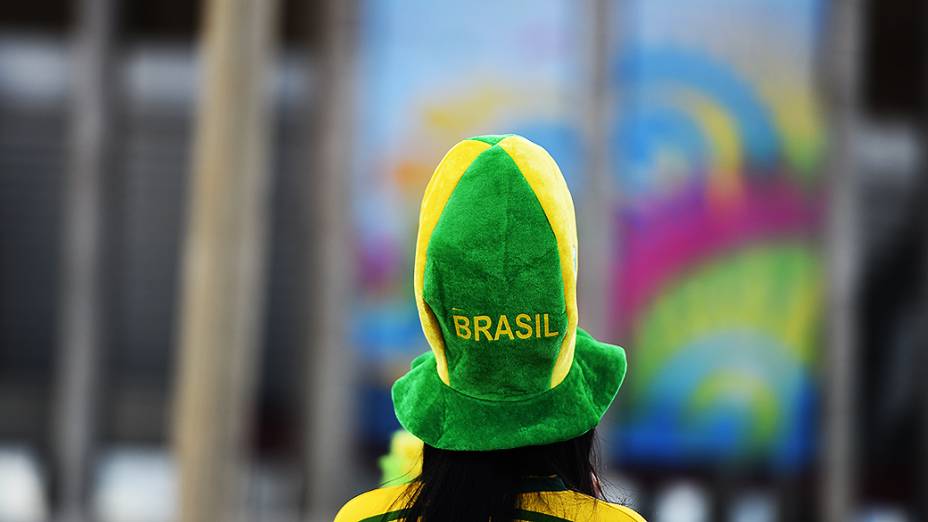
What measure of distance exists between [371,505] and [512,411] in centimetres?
17

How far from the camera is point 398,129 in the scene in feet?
28.3

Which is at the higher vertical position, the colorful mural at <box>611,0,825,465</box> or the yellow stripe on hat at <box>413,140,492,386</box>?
the yellow stripe on hat at <box>413,140,492,386</box>

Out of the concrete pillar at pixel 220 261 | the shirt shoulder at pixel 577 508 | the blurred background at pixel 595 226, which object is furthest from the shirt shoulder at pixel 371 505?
the blurred background at pixel 595 226

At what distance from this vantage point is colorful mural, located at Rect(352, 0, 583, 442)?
8.62 m

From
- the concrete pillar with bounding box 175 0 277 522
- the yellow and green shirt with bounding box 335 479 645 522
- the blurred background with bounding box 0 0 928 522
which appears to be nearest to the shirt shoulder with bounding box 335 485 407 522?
the yellow and green shirt with bounding box 335 479 645 522

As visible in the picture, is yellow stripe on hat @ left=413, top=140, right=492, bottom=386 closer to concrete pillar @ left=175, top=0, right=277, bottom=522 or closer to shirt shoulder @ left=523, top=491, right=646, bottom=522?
shirt shoulder @ left=523, top=491, right=646, bottom=522

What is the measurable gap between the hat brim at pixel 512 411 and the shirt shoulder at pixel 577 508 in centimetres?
5

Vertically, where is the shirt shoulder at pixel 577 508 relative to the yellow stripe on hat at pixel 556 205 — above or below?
below

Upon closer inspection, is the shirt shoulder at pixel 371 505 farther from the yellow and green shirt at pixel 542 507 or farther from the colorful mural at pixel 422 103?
the colorful mural at pixel 422 103

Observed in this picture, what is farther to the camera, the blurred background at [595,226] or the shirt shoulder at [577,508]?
the blurred background at [595,226]

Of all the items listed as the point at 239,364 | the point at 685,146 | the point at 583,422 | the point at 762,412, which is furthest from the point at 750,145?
the point at 583,422

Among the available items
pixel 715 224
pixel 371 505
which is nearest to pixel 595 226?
pixel 715 224

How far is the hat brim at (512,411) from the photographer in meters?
1.14

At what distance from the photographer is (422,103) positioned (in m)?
8.72
